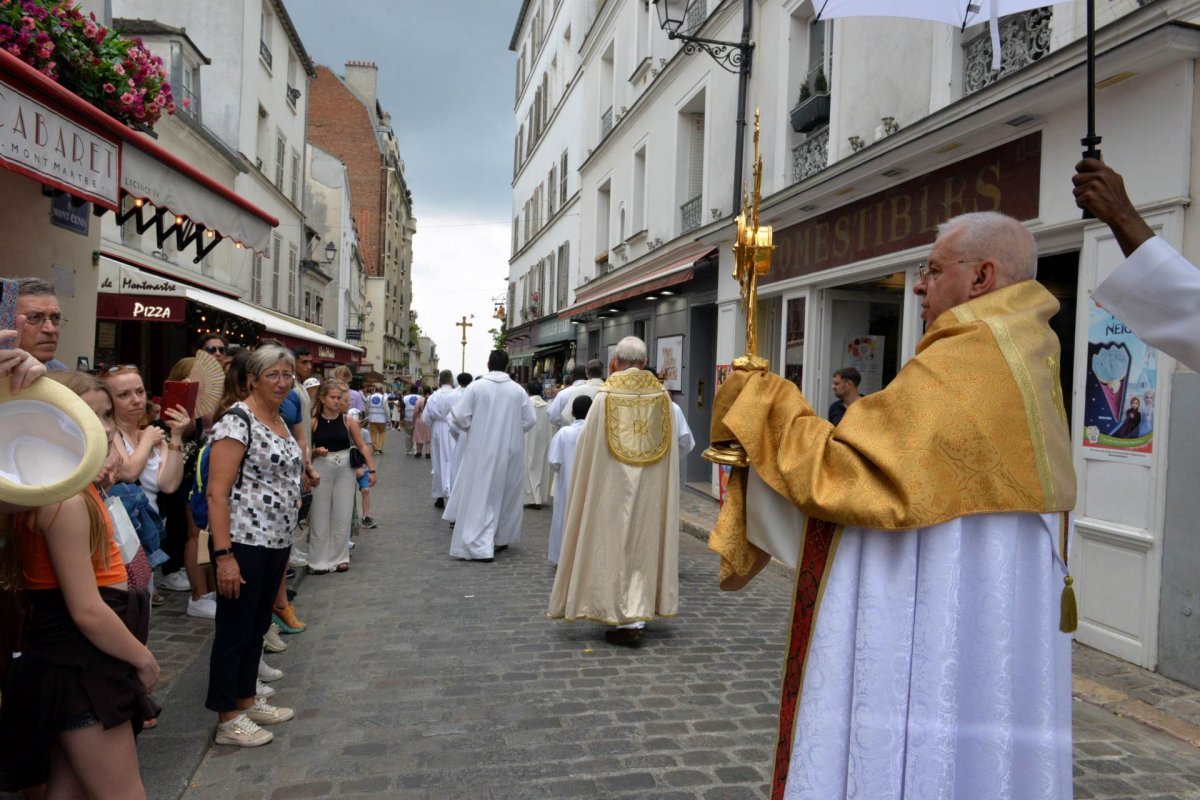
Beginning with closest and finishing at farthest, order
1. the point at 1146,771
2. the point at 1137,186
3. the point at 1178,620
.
Answer: the point at 1146,771 → the point at 1178,620 → the point at 1137,186

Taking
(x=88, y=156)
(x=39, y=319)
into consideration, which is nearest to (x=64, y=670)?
(x=39, y=319)

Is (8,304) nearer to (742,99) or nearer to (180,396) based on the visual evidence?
(180,396)

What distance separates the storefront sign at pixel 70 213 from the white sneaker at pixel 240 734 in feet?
14.5

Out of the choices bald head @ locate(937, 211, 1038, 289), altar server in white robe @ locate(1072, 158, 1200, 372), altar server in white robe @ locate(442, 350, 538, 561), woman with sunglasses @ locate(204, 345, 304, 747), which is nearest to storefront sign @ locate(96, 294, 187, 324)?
altar server in white robe @ locate(442, 350, 538, 561)

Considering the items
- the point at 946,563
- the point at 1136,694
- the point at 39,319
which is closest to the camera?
the point at 946,563

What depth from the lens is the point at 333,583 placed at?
6.68 meters

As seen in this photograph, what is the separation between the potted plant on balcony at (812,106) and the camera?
31.3 ft

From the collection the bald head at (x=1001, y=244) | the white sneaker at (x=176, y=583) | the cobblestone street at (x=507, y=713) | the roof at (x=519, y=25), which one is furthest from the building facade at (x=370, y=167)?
the bald head at (x=1001, y=244)

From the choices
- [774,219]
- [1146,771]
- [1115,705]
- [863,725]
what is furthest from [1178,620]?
[774,219]

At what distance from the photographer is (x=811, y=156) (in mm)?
9820

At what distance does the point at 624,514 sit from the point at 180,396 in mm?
2801

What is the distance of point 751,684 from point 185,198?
16.9 feet

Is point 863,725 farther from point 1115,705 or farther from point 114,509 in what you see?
point 1115,705

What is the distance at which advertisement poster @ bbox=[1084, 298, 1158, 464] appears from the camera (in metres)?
4.89
